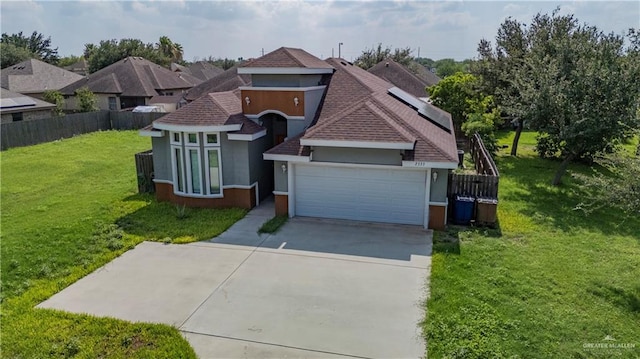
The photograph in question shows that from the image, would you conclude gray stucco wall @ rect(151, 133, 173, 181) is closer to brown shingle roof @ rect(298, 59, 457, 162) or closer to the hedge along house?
the hedge along house

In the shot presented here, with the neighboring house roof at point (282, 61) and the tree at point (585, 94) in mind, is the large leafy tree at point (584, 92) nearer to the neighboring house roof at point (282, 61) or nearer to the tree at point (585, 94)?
the tree at point (585, 94)

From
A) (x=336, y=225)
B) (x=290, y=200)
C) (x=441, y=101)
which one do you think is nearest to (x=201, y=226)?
(x=290, y=200)

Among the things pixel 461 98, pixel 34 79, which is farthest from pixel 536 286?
pixel 34 79

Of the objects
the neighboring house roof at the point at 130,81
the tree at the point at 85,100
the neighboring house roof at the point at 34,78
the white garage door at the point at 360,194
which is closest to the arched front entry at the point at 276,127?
the white garage door at the point at 360,194

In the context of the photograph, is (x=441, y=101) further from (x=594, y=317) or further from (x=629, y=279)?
(x=594, y=317)

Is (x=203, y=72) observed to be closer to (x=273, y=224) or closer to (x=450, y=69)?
(x=273, y=224)

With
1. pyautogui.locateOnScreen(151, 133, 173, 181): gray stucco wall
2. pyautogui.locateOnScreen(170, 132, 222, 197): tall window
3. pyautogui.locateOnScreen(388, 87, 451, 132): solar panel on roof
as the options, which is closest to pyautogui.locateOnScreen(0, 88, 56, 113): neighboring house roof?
pyautogui.locateOnScreen(151, 133, 173, 181): gray stucco wall
